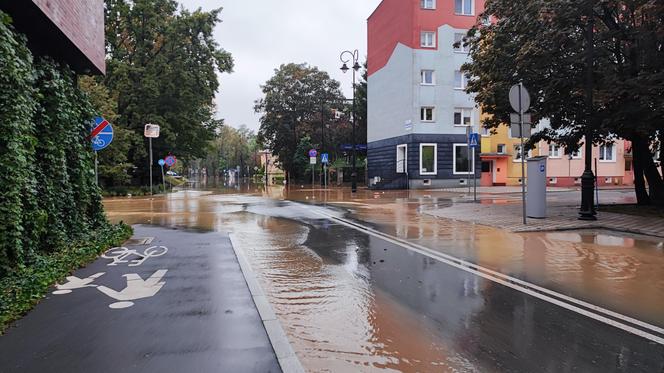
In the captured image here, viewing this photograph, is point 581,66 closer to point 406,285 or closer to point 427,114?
point 406,285

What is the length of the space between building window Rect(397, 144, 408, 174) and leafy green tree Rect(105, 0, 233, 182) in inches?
638

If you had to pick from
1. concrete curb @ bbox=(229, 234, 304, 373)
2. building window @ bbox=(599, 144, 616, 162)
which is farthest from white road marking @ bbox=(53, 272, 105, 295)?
building window @ bbox=(599, 144, 616, 162)

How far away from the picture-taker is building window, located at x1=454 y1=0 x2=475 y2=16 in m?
37.6

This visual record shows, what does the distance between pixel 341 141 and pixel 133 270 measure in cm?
4838

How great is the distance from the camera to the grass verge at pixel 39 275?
4980 millimetres

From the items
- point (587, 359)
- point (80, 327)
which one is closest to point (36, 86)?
point (80, 327)

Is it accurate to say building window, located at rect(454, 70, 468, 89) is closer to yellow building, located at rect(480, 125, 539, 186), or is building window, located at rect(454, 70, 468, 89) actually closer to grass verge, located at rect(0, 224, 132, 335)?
yellow building, located at rect(480, 125, 539, 186)

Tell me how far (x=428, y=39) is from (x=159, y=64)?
2095cm

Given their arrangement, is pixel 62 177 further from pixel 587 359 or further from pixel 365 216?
Answer: pixel 365 216

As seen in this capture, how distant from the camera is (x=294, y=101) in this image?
59969mm

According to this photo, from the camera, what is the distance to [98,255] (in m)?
8.57

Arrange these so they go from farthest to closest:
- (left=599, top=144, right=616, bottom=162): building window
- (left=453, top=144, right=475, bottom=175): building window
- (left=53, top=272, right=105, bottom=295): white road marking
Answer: (left=599, top=144, right=616, bottom=162): building window < (left=453, top=144, right=475, bottom=175): building window < (left=53, top=272, right=105, bottom=295): white road marking

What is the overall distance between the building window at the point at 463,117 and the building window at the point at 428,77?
118 inches

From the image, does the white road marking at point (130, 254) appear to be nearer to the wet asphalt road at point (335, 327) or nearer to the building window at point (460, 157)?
the wet asphalt road at point (335, 327)
